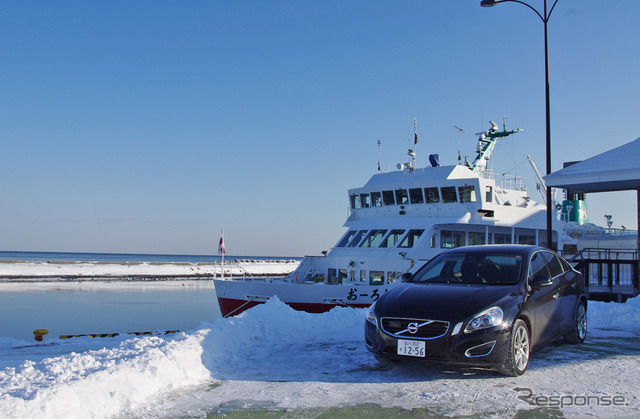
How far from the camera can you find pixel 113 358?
615cm

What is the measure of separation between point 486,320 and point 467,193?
14881mm

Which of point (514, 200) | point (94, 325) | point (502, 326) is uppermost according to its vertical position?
point (514, 200)

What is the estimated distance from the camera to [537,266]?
6.96m

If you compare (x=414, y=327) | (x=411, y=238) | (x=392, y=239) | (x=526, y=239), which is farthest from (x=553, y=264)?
(x=526, y=239)

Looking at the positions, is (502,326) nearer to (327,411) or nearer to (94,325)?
(327,411)

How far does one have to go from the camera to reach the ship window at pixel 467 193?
19.9m

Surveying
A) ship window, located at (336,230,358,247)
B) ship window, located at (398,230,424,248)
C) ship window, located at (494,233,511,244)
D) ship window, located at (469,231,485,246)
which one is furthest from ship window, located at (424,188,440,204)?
ship window, located at (494,233,511,244)

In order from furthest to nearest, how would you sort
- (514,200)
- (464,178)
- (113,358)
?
(514,200) < (464,178) < (113,358)

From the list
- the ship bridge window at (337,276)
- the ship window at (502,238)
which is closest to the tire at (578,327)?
the ship bridge window at (337,276)

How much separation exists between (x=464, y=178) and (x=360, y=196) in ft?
15.0

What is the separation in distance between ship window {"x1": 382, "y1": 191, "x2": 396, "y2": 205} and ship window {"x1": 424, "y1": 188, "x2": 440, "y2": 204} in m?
1.44

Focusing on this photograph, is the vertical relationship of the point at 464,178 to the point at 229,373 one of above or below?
above

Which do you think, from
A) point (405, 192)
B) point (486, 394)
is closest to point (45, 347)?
point (486, 394)

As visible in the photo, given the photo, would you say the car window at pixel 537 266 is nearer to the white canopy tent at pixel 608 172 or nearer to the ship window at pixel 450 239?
the white canopy tent at pixel 608 172
